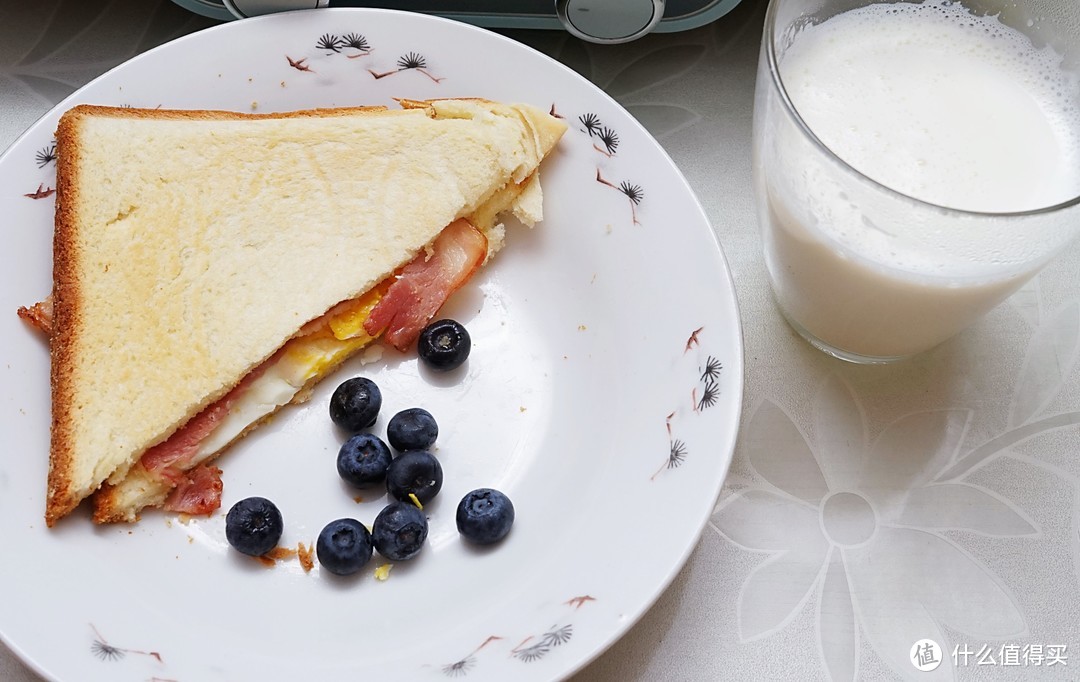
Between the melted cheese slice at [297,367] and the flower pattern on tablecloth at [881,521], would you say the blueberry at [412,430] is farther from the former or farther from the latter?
the flower pattern on tablecloth at [881,521]

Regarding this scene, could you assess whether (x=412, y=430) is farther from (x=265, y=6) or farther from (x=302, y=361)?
(x=265, y=6)

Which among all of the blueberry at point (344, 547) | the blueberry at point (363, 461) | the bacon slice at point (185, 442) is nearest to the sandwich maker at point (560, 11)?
the bacon slice at point (185, 442)

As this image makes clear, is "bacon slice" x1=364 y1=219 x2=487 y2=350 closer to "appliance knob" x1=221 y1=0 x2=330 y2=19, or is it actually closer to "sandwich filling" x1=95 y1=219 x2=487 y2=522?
"sandwich filling" x1=95 y1=219 x2=487 y2=522

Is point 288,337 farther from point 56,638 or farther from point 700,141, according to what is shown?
point 700,141

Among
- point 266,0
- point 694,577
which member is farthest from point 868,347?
point 266,0

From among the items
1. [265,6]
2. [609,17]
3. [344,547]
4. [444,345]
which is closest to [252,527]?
[344,547]

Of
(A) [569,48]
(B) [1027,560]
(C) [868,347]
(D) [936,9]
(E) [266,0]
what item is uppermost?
(E) [266,0]
